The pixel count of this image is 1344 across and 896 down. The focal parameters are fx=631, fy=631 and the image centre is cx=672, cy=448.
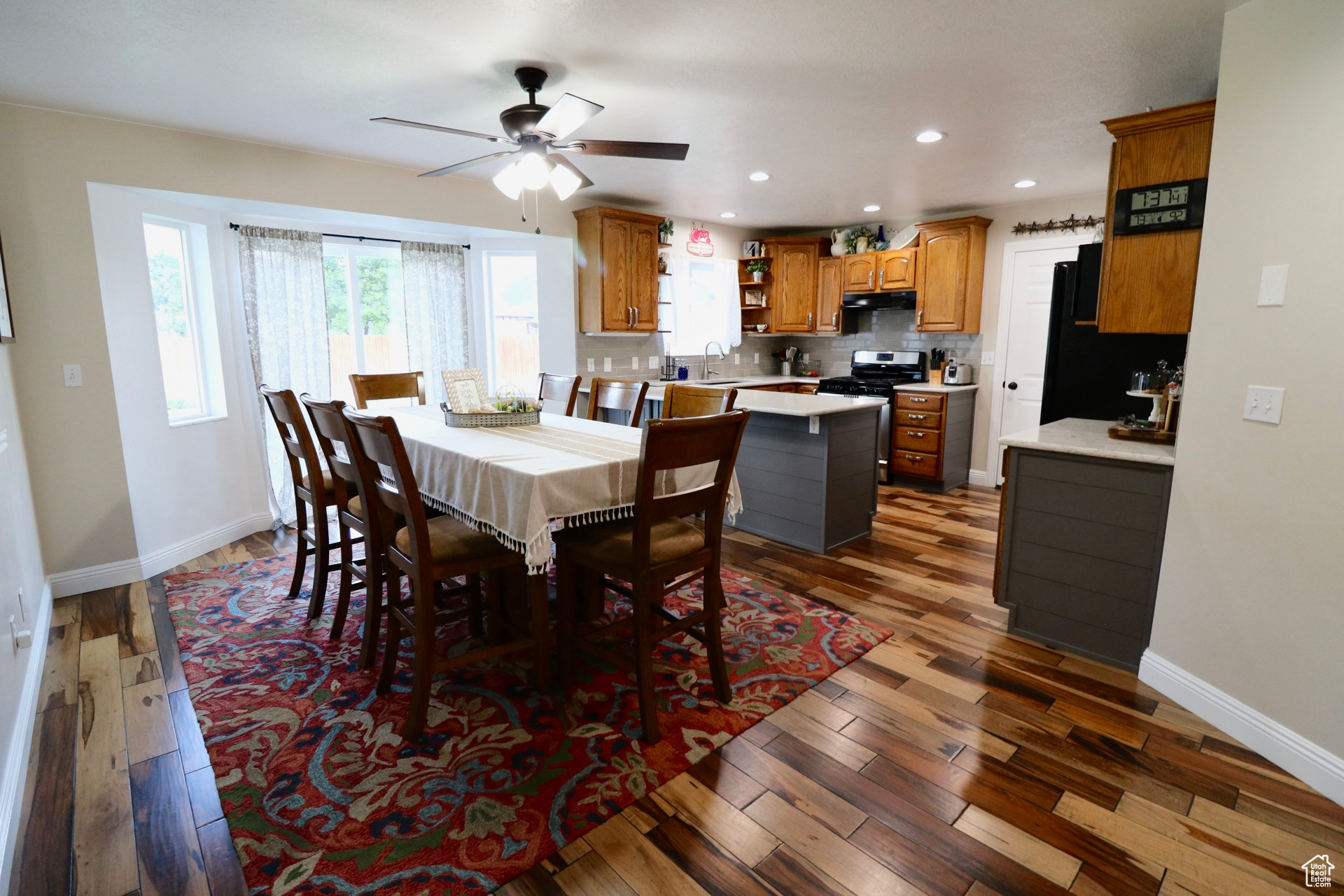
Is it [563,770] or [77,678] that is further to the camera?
[77,678]

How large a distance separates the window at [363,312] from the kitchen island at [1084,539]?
13.5 feet

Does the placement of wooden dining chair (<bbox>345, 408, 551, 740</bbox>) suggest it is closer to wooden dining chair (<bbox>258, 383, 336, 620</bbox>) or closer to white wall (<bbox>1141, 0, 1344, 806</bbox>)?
wooden dining chair (<bbox>258, 383, 336, 620</bbox>)

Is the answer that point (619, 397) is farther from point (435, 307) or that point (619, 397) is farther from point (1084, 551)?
point (1084, 551)

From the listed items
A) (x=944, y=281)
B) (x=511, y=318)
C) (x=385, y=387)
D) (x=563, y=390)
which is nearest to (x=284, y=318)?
(x=385, y=387)

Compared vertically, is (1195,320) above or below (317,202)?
below

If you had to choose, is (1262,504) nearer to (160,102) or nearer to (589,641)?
(589,641)

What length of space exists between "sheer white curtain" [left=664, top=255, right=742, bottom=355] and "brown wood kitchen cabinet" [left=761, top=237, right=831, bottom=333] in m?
0.39

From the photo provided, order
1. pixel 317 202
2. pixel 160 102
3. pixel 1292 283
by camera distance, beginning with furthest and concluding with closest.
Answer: pixel 317 202
pixel 160 102
pixel 1292 283

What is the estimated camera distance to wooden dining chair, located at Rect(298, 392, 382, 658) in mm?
2236

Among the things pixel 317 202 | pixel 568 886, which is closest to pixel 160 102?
pixel 317 202

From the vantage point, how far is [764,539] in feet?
13.4

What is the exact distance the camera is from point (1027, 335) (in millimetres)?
5203

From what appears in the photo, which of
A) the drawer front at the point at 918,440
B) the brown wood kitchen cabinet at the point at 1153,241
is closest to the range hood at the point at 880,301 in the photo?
the drawer front at the point at 918,440

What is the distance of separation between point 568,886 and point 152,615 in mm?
2661
